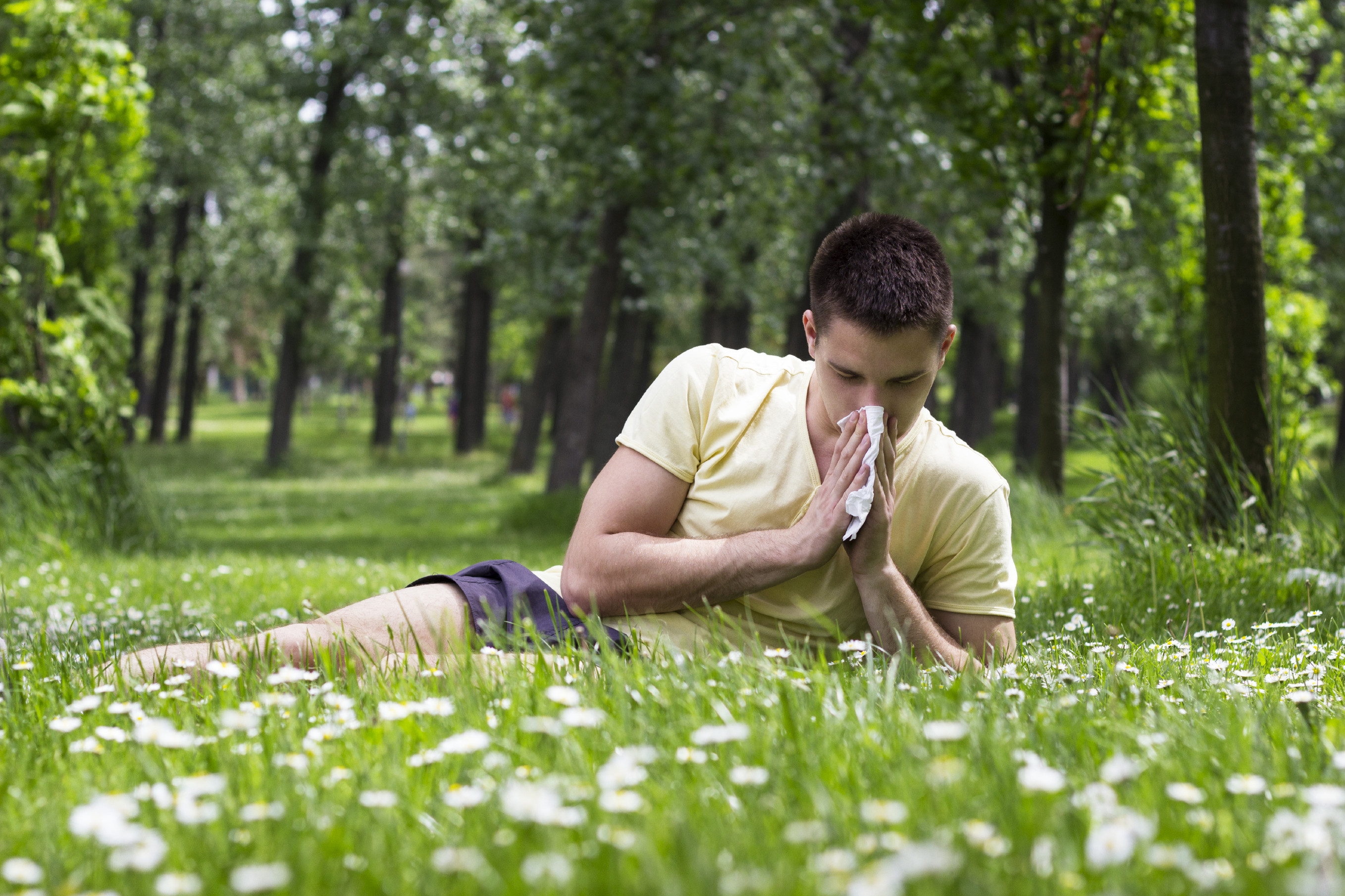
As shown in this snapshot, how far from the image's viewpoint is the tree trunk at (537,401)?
22.3 meters

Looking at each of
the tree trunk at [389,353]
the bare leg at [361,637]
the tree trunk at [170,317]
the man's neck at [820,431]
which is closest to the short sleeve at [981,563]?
the man's neck at [820,431]

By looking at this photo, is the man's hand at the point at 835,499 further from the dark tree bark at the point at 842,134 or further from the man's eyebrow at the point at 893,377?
the dark tree bark at the point at 842,134

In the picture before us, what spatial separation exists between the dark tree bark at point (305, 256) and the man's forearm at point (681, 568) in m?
20.4

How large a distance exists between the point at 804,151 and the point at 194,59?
58.5 ft

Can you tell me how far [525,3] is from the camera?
11930 mm

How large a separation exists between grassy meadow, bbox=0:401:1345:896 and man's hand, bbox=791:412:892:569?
0.27 metres

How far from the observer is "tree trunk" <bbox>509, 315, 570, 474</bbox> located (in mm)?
22297

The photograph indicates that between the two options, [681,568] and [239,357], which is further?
[239,357]

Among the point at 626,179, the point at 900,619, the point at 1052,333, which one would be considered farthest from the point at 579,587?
the point at 626,179

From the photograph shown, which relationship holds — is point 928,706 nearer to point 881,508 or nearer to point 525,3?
point 881,508

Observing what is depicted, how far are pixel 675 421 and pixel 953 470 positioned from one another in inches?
32.1

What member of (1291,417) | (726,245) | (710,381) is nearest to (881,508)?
(710,381)

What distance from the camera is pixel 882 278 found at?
9.71ft

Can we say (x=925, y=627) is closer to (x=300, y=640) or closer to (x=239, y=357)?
(x=300, y=640)
